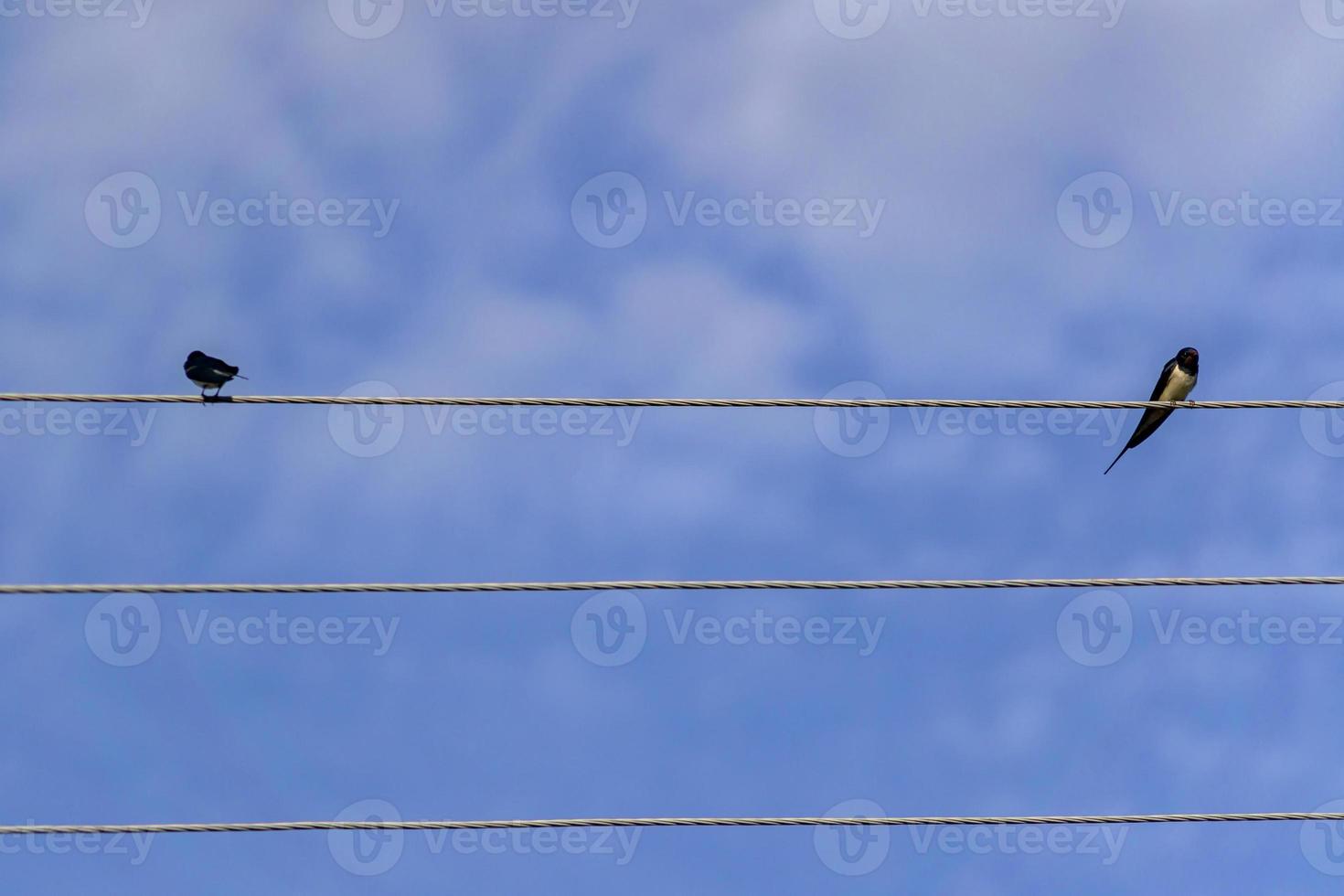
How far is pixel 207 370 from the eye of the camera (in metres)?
12.6

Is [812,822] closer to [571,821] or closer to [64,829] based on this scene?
[571,821]

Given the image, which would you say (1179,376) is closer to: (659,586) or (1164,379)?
(1164,379)

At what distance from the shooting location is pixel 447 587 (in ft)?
27.5

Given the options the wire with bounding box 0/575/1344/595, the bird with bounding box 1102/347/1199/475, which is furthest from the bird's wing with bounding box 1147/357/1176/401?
the wire with bounding box 0/575/1344/595

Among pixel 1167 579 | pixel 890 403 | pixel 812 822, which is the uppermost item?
pixel 890 403

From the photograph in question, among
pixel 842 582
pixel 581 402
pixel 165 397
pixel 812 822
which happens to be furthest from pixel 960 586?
pixel 165 397

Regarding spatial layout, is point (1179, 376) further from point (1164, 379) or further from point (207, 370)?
point (207, 370)

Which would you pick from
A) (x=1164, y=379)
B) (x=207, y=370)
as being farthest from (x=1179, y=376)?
(x=207, y=370)

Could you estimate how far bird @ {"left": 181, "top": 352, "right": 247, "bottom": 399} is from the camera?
1238 cm

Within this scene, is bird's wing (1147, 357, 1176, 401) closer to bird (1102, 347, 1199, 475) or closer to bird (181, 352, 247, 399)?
bird (1102, 347, 1199, 475)

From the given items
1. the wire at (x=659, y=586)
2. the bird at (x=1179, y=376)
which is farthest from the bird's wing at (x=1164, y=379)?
the wire at (x=659, y=586)

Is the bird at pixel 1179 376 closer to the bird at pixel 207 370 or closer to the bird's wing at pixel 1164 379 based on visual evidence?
the bird's wing at pixel 1164 379

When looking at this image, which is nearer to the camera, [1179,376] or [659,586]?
[659,586]

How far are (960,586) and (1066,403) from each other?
44.7 inches
